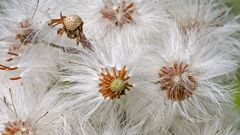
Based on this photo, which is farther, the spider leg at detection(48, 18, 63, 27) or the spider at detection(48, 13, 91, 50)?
the spider leg at detection(48, 18, 63, 27)

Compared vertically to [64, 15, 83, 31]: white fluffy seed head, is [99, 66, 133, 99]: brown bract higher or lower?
lower

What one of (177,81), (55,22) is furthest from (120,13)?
(177,81)

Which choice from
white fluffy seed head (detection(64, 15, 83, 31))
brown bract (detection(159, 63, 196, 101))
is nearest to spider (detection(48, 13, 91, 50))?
white fluffy seed head (detection(64, 15, 83, 31))

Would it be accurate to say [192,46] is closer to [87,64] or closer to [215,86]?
[215,86]

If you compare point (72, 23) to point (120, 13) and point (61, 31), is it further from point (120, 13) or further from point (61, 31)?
point (120, 13)

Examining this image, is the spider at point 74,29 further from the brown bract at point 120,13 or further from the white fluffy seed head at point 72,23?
the brown bract at point 120,13

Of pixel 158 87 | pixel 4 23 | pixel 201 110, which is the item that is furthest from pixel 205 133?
pixel 4 23

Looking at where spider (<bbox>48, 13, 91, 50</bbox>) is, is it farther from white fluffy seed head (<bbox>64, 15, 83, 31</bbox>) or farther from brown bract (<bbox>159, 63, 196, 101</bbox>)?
brown bract (<bbox>159, 63, 196, 101</bbox>)

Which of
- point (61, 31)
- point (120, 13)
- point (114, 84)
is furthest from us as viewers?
point (120, 13)
